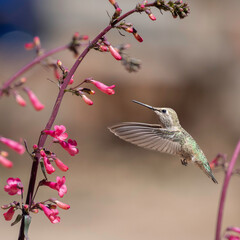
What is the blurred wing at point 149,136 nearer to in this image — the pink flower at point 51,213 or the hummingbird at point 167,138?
the hummingbird at point 167,138

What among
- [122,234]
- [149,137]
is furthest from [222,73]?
[149,137]

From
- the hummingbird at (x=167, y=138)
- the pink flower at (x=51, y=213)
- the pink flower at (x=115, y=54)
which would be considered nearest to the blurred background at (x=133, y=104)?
the hummingbird at (x=167, y=138)

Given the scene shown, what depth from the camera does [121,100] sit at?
1392 cm

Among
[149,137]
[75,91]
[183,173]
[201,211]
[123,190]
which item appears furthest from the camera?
[183,173]

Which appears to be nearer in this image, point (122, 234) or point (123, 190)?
point (122, 234)

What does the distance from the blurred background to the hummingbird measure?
8130 mm

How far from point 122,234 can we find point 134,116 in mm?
3693

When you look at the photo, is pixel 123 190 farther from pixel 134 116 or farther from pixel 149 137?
pixel 149 137

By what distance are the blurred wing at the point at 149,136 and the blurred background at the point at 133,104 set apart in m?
8.31

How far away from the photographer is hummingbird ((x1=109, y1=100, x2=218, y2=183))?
3869mm

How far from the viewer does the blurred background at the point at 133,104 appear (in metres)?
13.2

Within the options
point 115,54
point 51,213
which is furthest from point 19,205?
point 115,54

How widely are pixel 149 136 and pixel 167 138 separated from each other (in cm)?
24

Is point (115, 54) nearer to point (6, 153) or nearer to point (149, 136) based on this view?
point (6, 153)
